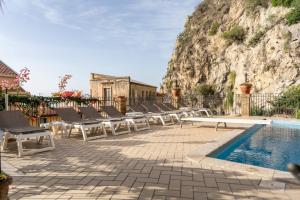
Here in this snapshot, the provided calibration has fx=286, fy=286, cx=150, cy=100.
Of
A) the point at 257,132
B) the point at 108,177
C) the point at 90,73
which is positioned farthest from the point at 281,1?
the point at 108,177

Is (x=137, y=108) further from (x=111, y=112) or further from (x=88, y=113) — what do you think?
(x=88, y=113)

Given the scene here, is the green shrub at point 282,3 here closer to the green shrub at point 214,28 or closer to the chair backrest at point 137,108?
the green shrub at point 214,28

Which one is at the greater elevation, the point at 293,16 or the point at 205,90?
the point at 293,16

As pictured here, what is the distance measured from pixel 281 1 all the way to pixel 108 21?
15.4 m

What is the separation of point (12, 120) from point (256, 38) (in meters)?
23.1

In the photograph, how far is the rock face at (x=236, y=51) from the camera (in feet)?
72.6

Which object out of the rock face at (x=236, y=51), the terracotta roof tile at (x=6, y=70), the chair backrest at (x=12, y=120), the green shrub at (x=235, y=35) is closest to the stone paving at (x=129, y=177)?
the chair backrest at (x=12, y=120)

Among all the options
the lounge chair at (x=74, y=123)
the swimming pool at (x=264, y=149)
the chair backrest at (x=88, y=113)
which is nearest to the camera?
the swimming pool at (x=264, y=149)

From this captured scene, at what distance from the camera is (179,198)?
3.33 meters

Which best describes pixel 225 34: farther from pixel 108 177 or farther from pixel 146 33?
pixel 108 177

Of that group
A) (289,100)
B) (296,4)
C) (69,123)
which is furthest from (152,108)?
(296,4)

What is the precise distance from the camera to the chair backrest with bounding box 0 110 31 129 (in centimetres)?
649

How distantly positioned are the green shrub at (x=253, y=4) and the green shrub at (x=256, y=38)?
9.09 feet

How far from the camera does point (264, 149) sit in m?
7.31
